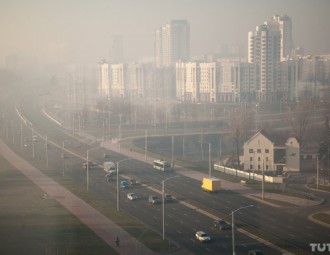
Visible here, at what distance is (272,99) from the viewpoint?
3425cm

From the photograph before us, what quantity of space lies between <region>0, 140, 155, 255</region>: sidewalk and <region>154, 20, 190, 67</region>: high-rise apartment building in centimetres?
3693

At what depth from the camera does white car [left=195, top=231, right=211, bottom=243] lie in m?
9.30

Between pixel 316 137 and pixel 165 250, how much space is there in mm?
13785

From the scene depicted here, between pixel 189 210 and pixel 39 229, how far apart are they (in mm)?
3221

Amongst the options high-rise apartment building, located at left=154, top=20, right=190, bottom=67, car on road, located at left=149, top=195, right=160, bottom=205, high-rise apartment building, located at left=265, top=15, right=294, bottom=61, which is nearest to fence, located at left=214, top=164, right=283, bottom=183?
car on road, located at left=149, top=195, right=160, bottom=205

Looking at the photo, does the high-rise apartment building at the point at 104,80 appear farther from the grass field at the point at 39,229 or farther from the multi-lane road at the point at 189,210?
the grass field at the point at 39,229

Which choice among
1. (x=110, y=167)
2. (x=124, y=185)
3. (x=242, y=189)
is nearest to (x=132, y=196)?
(x=124, y=185)

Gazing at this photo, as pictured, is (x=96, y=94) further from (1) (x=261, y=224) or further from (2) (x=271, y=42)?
(1) (x=261, y=224)

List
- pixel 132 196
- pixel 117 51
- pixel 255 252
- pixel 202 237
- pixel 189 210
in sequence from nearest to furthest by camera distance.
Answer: pixel 255 252 → pixel 202 237 → pixel 189 210 → pixel 132 196 → pixel 117 51

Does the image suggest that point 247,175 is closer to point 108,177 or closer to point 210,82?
point 108,177

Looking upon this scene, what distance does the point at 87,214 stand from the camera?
1118 centimetres

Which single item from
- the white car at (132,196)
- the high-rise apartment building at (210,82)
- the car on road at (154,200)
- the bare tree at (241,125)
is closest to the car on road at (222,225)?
the car on road at (154,200)

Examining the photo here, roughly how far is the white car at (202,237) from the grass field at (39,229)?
154cm

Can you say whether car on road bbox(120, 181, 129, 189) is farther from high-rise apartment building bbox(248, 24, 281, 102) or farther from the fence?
high-rise apartment building bbox(248, 24, 281, 102)
